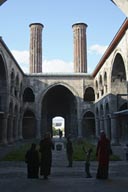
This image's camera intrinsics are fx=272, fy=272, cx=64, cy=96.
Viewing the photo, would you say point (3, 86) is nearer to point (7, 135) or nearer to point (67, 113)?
point (7, 135)

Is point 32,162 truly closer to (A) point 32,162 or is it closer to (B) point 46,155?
(A) point 32,162

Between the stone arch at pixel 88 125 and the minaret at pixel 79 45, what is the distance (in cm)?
714

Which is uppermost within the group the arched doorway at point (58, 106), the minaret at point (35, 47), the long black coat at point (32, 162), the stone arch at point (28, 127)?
the minaret at point (35, 47)

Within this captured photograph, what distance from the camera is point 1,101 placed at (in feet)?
77.9

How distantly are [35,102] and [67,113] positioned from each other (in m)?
9.66

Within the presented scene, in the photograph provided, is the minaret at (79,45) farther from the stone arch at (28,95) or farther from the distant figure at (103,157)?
the distant figure at (103,157)

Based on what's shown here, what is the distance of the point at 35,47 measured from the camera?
38125mm

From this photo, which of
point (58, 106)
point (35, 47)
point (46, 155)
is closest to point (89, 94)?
point (58, 106)

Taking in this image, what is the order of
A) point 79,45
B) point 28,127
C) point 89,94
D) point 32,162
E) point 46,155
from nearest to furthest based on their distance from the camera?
1. point 46,155
2. point 32,162
3. point 28,127
4. point 89,94
5. point 79,45

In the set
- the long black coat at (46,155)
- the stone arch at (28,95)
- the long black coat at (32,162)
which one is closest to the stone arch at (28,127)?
the stone arch at (28,95)

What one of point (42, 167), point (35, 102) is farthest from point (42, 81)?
point (42, 167)

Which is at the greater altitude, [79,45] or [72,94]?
Answer: [79,45]

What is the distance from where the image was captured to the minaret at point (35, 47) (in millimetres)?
37625

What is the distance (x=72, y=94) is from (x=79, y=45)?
8.04 meters
